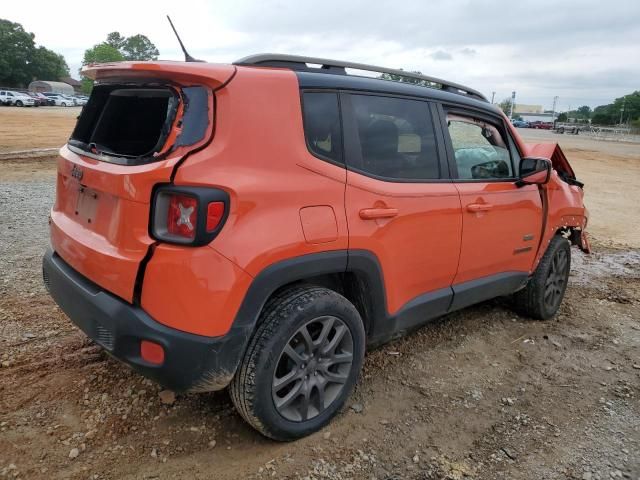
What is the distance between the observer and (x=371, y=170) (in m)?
2.82

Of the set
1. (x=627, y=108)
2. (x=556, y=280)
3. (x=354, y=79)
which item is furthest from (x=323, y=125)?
(x=627, y=108)

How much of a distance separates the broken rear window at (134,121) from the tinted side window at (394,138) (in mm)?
854

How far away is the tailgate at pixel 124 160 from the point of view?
2.22 m

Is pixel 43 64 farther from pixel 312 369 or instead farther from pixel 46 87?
pixel 312 369

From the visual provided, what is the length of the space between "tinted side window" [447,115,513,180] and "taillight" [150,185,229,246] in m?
1.84

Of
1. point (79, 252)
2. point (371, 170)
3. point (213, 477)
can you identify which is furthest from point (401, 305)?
point (79, 252)

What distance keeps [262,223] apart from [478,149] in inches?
81.3

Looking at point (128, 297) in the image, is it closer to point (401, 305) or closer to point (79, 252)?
point (79, 252)

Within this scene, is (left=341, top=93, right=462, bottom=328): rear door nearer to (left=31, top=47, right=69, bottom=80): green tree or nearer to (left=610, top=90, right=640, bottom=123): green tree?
(left=610, top=90, right=640, bottom=123): green tree

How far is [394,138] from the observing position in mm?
3016

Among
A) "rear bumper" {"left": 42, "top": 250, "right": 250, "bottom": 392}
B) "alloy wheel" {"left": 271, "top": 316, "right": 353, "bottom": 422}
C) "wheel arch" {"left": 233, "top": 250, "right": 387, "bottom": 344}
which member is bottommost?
"alloy wheel" {"left": 271, "top": 316, "right": 353, "bottom": 422}

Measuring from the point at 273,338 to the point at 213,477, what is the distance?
0.70m

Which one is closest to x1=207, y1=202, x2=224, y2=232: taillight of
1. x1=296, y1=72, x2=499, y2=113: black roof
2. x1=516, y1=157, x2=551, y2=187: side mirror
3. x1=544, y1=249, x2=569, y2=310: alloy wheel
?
x1=296, y1=72, x2=499, y2=113: black roof

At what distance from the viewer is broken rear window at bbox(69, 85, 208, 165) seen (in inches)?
88.5
